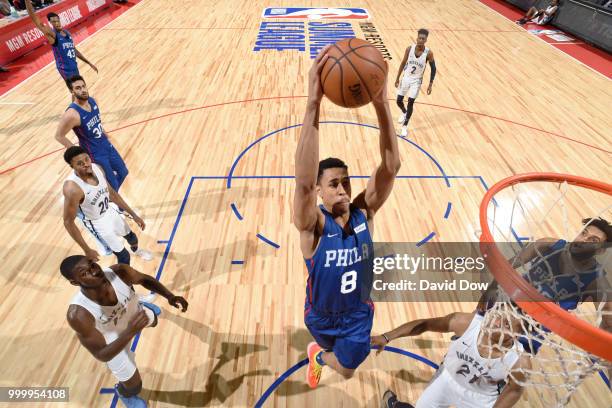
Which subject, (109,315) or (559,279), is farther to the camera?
(559,279)

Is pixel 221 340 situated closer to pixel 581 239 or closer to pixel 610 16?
pixel 581 239

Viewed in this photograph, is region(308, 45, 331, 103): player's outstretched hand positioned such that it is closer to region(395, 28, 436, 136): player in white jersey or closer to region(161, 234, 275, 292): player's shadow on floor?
region(161, 234, 275, 292): player's shadow on floor

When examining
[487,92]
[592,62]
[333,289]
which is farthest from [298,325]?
[592,62]

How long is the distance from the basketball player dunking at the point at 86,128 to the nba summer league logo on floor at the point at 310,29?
23.9 feet

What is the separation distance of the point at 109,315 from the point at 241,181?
338cm

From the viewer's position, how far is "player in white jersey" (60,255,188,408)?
2.43 m

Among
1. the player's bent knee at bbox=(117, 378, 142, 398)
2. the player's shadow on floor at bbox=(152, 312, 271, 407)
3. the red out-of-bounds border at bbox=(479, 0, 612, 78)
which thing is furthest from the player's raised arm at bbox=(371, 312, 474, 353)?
the red out-of-bounds border at bbox=(479, 0, 612, 78)

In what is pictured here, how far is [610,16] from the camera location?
10.6 m

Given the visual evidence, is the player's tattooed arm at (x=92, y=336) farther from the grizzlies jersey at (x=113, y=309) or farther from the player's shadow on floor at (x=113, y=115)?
the player's shadow on floor at (x=113, y=115)

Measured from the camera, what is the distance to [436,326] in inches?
107

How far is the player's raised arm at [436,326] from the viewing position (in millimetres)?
2566

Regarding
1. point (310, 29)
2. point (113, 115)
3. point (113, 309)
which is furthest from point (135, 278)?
point (310, 29)

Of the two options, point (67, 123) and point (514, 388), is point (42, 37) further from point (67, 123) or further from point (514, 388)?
point (514, 388)

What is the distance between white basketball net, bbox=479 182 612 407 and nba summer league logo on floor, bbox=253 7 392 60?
21.3 feet
